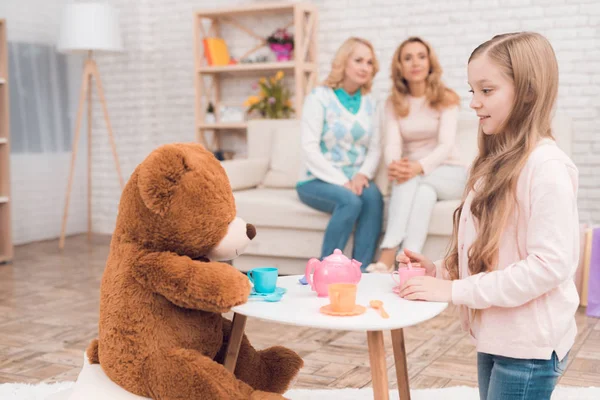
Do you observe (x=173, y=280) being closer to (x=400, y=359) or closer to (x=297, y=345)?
(x=400, y=359)

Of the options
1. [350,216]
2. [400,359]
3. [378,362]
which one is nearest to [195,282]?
[378,362]

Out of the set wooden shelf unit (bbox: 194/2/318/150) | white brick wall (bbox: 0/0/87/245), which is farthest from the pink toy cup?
white brick wall (bbox: 0/0/87/245)

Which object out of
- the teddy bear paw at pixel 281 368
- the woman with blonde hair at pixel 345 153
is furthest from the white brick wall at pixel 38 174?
the teddy bear paw at pixel 281 368

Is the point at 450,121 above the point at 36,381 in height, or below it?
above

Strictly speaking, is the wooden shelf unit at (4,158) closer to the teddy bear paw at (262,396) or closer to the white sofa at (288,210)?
the white sofa at (288,210)

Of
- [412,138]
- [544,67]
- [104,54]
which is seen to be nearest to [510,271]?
[544,67]

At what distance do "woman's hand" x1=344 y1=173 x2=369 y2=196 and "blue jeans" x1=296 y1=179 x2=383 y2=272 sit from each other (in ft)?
0.07

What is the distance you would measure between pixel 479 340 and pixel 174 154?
0.70m

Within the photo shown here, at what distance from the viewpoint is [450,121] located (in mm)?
3561

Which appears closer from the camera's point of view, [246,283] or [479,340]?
[479,340]

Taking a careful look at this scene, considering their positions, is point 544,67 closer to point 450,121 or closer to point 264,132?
point 450,121

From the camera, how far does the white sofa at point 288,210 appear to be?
344 centimetres

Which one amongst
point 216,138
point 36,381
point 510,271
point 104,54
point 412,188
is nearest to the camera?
point 510,271

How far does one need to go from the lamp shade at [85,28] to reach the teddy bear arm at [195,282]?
11.7ft
